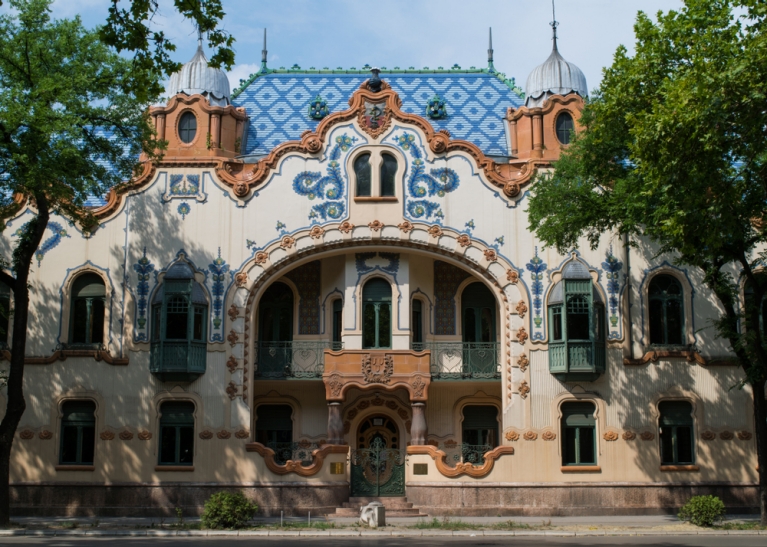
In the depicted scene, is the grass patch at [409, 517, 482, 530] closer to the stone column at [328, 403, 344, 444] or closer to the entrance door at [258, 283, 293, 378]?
the stone column at [328, 403, 344, 444]

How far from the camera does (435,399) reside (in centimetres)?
3016

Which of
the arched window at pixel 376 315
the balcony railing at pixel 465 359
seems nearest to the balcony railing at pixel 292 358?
the arched window at pixel 376 315

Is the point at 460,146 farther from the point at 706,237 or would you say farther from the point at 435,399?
the point at 706,237

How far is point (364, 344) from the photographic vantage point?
96.4 feet

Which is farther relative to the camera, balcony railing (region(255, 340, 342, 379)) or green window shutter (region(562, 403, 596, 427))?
balcony railing (region(255, 340, 342, 379))

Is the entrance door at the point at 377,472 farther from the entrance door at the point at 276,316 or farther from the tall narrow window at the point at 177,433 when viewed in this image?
the tall narrow window at the point at 177,433

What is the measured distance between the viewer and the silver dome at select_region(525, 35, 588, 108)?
3092 centimetres

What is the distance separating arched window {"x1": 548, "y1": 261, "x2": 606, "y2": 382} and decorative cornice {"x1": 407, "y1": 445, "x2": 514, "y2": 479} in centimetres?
277

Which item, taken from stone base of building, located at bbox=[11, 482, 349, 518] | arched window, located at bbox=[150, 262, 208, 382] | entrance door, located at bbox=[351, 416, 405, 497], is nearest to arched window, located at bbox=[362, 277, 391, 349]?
entrance door, located at bbox=[351, 416, 405, 497]

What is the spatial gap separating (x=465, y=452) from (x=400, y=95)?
1321 cm

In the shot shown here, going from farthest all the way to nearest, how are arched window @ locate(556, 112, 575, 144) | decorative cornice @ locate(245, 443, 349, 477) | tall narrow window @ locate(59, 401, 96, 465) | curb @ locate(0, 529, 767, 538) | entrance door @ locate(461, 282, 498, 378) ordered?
entrance door @ locate(461, 282, 498, 378)
arched window @ locate(556, 112, 575, 144)
tall narrow window @ locate(59, 401, 96, 465)
decorative cornice @ locate(245, 443, 349, 477)
curb @ locate(0, 529, 767, 538)

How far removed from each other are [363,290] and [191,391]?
582cm

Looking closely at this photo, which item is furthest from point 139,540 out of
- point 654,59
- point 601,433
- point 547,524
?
point 654,59

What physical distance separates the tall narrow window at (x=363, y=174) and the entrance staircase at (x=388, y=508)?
8.79 meters
